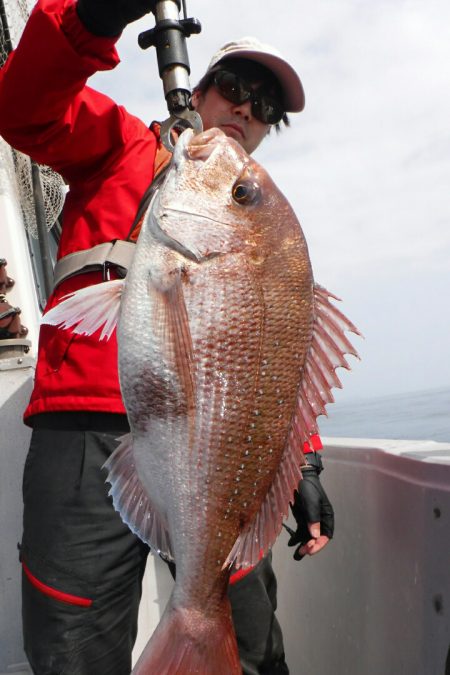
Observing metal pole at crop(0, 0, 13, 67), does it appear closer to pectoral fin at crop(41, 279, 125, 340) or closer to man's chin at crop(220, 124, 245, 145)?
man's chin at crop(220, 124, 245, 145)

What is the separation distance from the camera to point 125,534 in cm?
196

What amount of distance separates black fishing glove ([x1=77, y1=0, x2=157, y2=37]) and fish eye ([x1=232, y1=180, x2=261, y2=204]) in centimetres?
62

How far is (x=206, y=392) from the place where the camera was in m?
1.40

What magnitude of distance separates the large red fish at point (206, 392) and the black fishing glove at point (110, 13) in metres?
0.55

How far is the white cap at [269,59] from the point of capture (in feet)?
8.21

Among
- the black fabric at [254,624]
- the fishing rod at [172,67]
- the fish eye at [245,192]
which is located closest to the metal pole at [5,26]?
the fishing rod at [172,67]

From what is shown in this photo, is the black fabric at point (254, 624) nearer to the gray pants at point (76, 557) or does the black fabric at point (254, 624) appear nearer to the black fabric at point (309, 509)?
the black fabric at point (309, 509)

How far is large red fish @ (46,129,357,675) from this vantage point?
4.55ft

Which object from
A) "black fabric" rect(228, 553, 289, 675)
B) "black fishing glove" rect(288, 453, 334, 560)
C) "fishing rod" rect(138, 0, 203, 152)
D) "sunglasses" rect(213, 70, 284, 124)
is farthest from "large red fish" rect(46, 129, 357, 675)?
"sunglasses" rect(213, 70, 284, 124)

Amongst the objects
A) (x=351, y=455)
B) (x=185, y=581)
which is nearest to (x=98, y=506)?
(x=185, y=581)

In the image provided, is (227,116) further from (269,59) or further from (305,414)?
(305,414)

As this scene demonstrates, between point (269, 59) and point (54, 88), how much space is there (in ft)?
3.69

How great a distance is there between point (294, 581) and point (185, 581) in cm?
235

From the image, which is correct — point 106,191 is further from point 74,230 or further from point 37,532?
point 37,532
